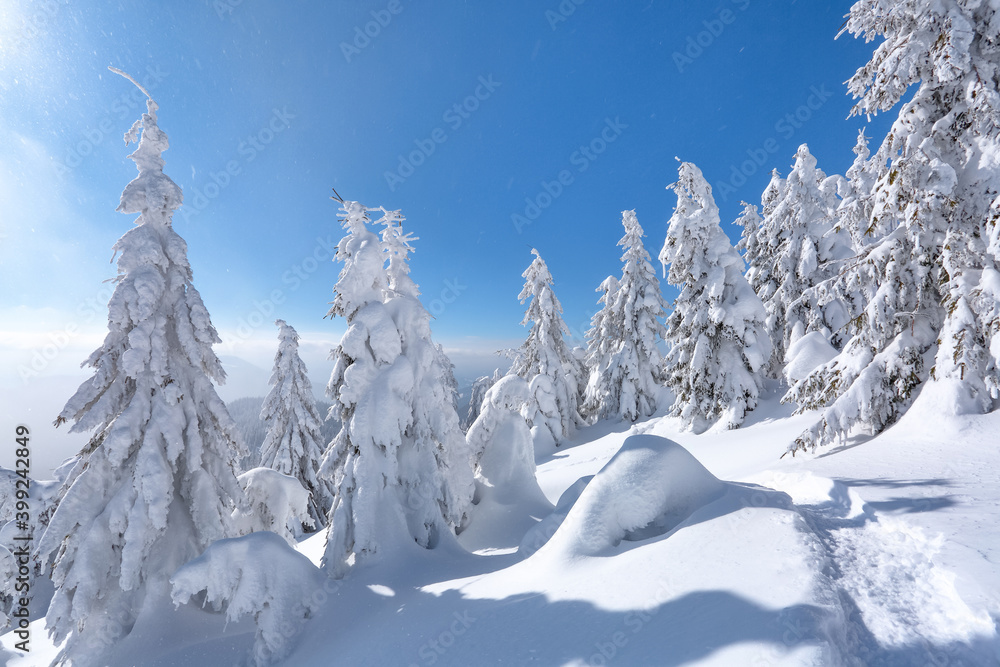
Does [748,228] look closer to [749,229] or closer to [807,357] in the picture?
[749,229]

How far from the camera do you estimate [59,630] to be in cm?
816

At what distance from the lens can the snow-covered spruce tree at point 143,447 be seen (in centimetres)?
847

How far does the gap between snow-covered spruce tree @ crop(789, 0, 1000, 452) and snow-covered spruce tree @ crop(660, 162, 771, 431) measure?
8381 millimetres

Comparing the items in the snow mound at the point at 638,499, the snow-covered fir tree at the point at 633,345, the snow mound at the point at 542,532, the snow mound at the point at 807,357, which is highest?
the snow-covered fir tree at the point at 633,345

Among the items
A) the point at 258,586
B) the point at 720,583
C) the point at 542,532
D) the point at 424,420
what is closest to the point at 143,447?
the point at 258,586

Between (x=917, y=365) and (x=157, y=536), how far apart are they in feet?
52.5

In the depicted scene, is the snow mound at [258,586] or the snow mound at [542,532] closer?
the snow mound at [258,586]

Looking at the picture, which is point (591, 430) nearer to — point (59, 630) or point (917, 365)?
point (917, 365)

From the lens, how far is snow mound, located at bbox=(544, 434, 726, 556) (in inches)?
231

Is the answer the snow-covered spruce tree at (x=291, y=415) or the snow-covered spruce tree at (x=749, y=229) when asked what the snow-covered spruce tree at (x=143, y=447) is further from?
the snow-covered spruce tree at (x=749, y=229)

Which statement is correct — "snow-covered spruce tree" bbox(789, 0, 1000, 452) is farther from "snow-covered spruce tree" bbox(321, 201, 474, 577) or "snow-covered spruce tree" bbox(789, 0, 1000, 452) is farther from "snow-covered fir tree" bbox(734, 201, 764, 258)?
"snow-covered fir tree" bbox(734, 201, 764, 258)

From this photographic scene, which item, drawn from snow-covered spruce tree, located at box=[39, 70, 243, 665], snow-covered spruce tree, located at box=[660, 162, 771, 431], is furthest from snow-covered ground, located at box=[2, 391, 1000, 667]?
snow-covered spruce tree, located at box=[660, 162, 771, 431]

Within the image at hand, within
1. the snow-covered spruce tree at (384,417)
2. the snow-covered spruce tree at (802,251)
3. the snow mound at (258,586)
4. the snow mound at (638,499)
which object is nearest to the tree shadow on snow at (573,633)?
the snow mound at (258,586)

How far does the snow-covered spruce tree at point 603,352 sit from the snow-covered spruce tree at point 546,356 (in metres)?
1.47
